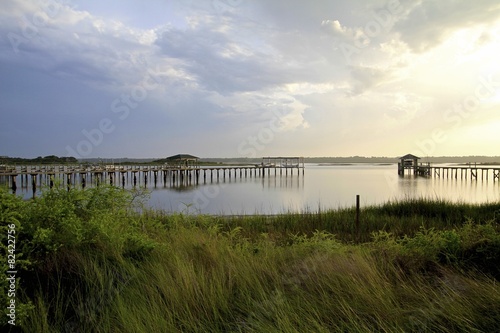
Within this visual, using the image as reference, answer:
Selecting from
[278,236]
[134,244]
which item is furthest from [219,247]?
→ [278,236]

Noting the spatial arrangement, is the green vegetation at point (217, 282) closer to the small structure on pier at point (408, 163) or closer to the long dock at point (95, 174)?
the long dock at point (95, 174)

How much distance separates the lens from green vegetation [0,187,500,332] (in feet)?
8.82

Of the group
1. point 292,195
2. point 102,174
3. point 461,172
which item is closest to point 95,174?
point 102,174

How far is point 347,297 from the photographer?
305cm

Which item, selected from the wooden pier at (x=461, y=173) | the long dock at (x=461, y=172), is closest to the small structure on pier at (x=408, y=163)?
the long dock at (x=461, y=172)

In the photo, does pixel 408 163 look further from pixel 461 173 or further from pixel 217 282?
pixel 217 282

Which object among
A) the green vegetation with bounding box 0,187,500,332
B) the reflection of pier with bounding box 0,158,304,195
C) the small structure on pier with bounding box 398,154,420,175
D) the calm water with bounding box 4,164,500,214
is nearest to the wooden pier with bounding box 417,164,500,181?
the small structure on pier with bounding box 398,154,420,175

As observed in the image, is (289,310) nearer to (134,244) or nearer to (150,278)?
(150,278)

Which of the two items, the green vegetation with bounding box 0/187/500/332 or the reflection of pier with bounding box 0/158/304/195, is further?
the reflection of pier with bounding box 0/158/304/195

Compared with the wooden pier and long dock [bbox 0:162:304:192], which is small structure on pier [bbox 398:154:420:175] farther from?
long dock [bbox 0:162:304:192]

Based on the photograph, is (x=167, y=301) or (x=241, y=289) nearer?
(x=167, y=301)

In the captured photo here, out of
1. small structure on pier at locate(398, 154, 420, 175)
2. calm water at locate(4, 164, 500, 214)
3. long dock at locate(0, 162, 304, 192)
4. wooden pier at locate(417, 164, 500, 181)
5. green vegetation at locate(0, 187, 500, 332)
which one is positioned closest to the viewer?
green vegetation at locate(0, 187, 500, 332)

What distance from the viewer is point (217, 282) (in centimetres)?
325

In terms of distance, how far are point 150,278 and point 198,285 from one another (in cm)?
60
